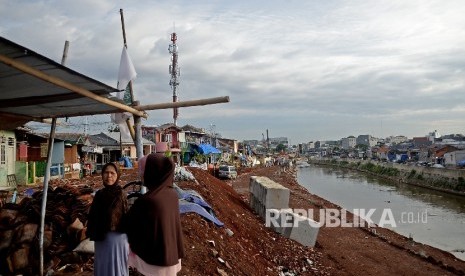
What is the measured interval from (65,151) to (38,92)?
22281 mm

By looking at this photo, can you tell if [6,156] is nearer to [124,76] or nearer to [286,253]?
[286,253]

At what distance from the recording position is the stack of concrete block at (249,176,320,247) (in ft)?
36.5

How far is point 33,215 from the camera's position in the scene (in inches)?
205

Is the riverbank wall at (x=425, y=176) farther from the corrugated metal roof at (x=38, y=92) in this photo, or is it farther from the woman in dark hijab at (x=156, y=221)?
the woman in dark hijab at (x=156, y=221)

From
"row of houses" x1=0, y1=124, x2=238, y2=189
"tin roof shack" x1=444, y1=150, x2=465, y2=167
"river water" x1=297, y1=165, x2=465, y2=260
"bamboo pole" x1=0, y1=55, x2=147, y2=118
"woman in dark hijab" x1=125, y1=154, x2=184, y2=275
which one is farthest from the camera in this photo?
"tin roof shack" x1=444, y1=150, x2=465, y2=167

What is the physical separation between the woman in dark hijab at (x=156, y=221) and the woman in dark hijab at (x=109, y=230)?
357 millimetres

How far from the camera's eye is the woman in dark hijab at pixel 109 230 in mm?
3521

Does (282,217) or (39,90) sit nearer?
(39,90)

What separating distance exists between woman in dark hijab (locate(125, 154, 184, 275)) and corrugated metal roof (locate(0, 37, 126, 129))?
108cm

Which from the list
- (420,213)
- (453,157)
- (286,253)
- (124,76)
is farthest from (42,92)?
(453,157)

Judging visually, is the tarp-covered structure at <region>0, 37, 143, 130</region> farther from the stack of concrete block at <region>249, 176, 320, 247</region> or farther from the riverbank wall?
the riverbank wall

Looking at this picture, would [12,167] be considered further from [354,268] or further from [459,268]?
[459,268]

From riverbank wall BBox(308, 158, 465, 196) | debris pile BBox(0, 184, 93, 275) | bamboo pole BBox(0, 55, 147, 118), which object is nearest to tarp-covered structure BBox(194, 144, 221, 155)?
riverbank wall BBox(308, 158, 465, 196)

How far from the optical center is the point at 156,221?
3.07 meters
